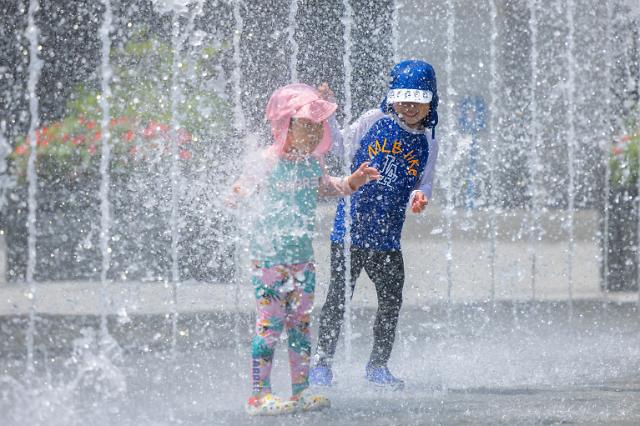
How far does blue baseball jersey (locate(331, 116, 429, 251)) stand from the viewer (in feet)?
14.4

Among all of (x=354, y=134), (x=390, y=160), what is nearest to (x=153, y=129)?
(x=354, y=134)

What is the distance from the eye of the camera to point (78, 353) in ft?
18.4

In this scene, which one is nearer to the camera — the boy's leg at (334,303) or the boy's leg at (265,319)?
the boy's leg at (265,319)

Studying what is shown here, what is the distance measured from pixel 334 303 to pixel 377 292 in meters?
0.17

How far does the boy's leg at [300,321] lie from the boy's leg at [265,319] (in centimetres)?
5

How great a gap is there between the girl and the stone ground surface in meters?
0.17

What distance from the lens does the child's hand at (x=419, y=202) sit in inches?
163

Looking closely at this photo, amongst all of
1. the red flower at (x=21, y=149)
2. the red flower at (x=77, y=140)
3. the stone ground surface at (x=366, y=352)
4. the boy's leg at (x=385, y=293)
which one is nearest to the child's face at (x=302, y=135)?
the boy's leg at (x=385, y=293)

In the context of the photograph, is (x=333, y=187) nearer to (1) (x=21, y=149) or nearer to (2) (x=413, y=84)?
(2) (x=413, y=84)

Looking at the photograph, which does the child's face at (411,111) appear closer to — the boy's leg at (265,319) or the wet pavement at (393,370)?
the boy's leg at (265,319)

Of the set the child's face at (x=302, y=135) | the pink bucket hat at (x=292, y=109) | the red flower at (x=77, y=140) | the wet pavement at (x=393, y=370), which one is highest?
the red flower at (x=77, y=140)

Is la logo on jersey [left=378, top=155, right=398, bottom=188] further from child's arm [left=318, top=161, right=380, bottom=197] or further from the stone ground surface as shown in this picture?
the stone ground surface

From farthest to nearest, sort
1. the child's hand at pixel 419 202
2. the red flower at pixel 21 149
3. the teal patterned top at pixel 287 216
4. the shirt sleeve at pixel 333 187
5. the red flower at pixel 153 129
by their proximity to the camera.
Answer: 1. the red flower at pixel 21 149
2. the red flower at pixel 153 129
3. the child's hand at pixel 419 202
4. the shirt sleeve at pixel 333 187
5. the teal patterned top at pixel 287 216

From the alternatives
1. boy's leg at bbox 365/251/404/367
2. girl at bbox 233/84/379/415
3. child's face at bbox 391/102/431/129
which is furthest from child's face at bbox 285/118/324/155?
boy's leg at bbox 365/251/404/367
